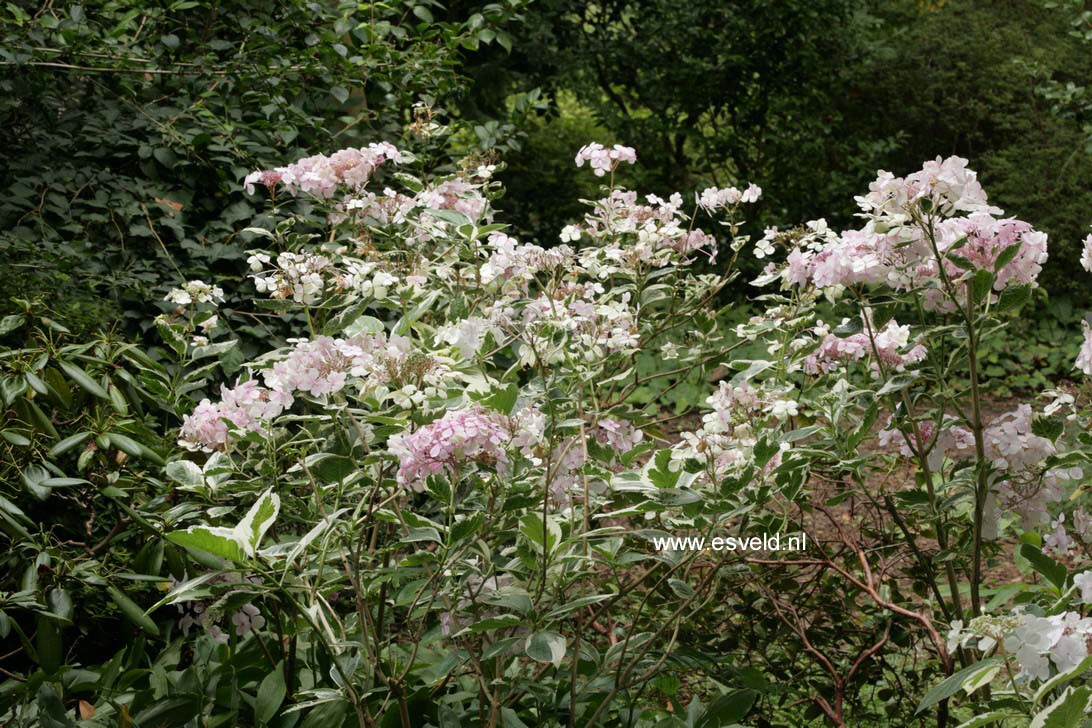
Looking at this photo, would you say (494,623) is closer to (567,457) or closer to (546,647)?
(546,647)

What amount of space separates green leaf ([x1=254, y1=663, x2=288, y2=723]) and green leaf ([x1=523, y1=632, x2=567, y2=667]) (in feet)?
2.04

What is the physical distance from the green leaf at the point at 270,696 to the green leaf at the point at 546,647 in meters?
0.62

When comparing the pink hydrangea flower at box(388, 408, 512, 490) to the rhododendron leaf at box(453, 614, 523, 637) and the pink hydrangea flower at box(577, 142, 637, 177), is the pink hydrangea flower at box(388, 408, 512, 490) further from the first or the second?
the pink hydrangea flower at box(577, 142, 637, 177)

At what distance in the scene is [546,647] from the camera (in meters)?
1.62

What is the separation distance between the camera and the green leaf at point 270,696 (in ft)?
6.43

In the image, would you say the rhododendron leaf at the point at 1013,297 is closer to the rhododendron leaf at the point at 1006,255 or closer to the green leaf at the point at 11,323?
the rhododendron leaf at the point at 1006,255

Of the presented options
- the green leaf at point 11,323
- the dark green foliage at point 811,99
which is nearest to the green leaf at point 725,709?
the green leaf at point 11,323

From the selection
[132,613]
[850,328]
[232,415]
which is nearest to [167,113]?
[132,613]

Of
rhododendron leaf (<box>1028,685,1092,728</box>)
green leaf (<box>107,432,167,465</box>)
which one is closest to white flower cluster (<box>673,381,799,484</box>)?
rhododendron leaf (<box>1028,685,1092,728</box>)

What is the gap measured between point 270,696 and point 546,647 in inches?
26.4

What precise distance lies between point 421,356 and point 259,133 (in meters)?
2.39

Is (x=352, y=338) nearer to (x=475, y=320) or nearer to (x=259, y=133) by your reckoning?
(x=475, y=320)

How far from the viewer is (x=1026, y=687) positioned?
53.6 inches

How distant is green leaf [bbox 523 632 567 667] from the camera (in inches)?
62.7
